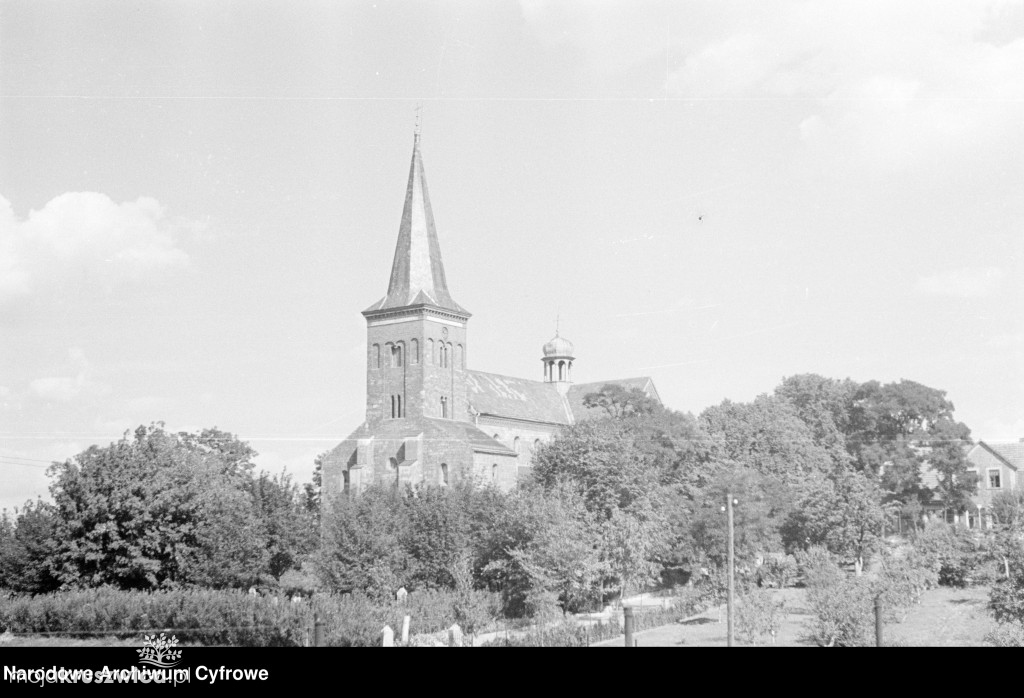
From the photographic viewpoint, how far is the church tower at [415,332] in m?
53.1

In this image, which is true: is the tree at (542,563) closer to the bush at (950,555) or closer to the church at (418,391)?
the bush at (950,555)

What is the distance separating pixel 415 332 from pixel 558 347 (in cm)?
1819

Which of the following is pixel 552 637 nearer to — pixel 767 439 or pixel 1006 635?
pixel 1006 635

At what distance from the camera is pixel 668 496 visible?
33.2 m

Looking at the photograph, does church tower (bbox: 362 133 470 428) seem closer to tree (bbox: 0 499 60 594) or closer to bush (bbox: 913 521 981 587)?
tree (bbox: 0 499 60 594)

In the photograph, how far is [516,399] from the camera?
205 feet

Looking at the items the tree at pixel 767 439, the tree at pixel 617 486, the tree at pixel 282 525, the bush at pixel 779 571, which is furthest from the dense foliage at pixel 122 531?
the tree at pixel 767 439

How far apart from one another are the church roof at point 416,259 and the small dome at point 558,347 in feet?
51.5

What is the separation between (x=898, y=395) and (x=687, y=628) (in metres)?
11.6

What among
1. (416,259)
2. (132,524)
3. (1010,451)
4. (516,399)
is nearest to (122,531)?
(132,524)

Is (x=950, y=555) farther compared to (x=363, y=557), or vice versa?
(x=363, y=557)
